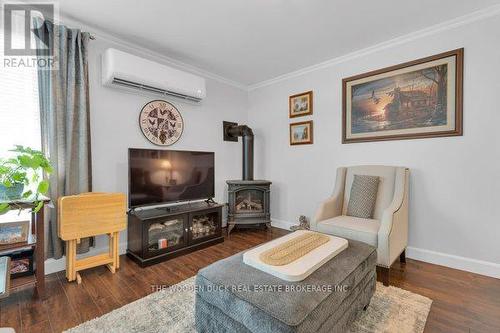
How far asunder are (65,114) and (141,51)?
116 centimetres

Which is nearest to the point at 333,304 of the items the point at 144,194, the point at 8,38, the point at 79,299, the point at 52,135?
the point at 79,299

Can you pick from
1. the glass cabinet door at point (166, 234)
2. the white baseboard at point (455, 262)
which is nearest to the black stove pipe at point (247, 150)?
the glass cabinet door at point (166, 234)

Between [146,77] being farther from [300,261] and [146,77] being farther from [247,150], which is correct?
[300,261]

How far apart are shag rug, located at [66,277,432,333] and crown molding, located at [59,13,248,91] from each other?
104 inches

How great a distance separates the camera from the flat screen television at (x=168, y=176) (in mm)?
2490

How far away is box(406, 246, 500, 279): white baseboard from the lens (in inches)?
84.0

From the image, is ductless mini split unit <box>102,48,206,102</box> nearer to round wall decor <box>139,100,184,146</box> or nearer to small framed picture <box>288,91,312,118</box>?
round wall decor <box>139,100,184,146</box>

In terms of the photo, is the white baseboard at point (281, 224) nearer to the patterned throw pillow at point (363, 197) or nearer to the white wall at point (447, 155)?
the white wall at point (447, 155)

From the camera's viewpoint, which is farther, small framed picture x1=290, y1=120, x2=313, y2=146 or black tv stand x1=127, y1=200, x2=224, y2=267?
small framed picture x1=290, y1=120, x2=313, y2=146

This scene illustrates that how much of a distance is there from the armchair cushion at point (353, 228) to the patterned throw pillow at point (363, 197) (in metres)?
0.09

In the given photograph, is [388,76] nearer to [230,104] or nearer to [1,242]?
[230,104]

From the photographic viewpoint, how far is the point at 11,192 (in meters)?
1.65

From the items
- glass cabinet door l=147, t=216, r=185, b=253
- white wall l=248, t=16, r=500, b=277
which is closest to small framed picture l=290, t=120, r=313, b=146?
white wall l=248, t=16, r=500, b=277

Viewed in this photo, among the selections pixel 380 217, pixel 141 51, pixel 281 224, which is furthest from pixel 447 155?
pixel 141 51
